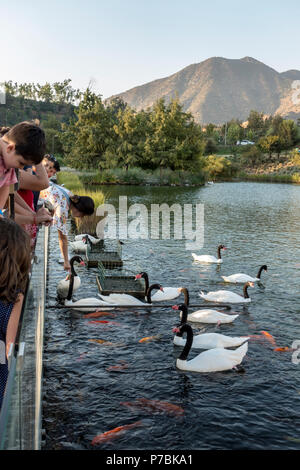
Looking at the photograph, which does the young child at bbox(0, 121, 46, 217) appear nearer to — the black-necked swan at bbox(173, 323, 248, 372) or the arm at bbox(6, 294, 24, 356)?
the arm at bbox(6, 294, 24, 356)

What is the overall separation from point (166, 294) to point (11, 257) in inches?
306

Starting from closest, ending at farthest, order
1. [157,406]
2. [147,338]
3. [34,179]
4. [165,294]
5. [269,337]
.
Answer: [34,179] → [157,406] → [147,338] → [269,337] → [165,294]

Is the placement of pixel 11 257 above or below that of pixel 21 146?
below

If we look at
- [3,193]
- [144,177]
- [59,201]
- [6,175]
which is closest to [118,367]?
[59,201]

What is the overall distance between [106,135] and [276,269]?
150 feet

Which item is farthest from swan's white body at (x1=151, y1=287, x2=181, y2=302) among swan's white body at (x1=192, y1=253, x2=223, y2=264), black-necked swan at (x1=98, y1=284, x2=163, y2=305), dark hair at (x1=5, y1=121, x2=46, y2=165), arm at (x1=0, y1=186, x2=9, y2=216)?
dark hair at (x1=5, y1=121, x2=46, y2=165)

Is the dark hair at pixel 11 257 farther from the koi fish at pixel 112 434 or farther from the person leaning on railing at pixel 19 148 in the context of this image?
→ the koi fish at pixel 112 434

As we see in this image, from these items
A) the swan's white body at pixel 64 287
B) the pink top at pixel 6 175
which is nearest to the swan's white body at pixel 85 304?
the swan's white body at pixel 64 287

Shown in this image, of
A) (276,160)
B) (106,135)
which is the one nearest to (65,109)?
(276,160)

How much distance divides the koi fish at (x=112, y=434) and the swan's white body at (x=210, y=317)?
379 centimetres

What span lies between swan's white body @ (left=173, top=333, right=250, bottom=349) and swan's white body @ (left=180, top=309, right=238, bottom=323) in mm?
1041

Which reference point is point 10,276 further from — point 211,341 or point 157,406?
point 211,341

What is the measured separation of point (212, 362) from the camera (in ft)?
22.7
